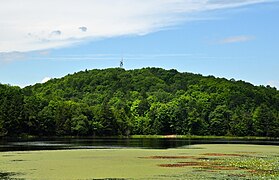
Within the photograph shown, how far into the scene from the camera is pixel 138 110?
16488 centimetres

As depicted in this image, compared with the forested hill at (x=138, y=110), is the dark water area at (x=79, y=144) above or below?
below

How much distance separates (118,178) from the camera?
29.5m

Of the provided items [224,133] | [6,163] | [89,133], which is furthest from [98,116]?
[6,163]

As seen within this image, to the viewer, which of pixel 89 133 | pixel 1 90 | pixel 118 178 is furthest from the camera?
pixel 89 133

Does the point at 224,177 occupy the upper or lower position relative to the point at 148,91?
lower

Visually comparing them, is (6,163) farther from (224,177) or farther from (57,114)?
(57,114)

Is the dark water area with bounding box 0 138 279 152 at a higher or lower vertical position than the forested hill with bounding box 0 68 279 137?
lower

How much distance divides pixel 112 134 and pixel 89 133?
25.5 ft

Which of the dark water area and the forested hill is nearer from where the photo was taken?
the dark water area

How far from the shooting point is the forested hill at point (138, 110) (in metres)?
118

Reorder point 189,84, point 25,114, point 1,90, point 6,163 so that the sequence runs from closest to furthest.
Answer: point 6,163
point 25,114
point 1,90
point 189,84

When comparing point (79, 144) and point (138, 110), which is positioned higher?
point (138, 110)

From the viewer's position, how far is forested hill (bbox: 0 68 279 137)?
118125 mm

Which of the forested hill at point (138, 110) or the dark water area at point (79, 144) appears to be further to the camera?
the forested hill at point (138, 110)
